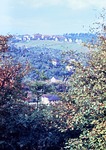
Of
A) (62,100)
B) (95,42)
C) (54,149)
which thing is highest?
(95,42)

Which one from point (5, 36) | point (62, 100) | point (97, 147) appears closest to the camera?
point (97, 147)

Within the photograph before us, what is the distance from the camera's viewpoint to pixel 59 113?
1199 centimetres

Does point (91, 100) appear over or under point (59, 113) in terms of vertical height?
over

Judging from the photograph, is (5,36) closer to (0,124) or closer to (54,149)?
(0,124)

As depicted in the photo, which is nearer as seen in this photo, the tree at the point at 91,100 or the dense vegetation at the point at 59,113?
the tree at the point at 91,100

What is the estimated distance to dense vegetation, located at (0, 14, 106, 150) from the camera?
32.6 ft

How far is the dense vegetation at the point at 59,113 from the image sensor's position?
9938 millimetres

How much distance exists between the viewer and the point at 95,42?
10.7m

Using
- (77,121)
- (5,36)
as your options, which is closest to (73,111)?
(77,121)

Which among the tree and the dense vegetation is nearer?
the tree

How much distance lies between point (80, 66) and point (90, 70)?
14.1 inches

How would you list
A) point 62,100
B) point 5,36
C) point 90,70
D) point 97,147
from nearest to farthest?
point 97,147 → point 90,70 → point 62,100 → point 5,36

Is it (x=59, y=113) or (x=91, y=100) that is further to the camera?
(x=59, y=113)

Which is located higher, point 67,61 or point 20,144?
point 67,61
